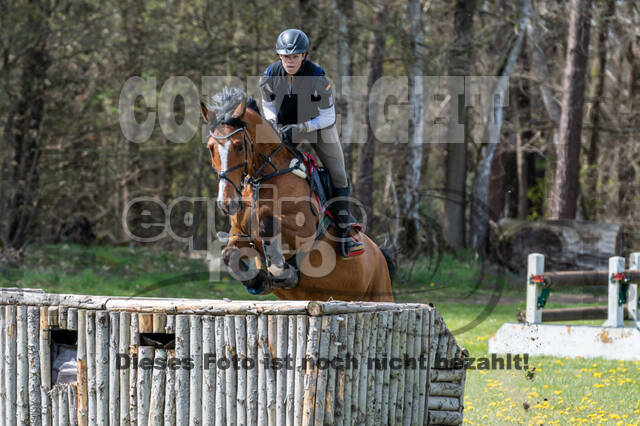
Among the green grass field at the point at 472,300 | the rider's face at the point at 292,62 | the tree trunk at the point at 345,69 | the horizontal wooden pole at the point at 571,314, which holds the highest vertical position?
the tree trunk at the point at 345,69

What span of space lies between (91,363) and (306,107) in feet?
8.51

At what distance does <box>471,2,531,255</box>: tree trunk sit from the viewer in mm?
17703

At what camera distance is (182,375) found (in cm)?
411

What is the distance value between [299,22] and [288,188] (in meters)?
10.3

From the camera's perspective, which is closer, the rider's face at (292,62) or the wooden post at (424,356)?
the wooden post at (424,356)

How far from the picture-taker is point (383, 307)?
4.49 meters

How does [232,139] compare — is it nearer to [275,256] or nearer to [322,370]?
[275,256]

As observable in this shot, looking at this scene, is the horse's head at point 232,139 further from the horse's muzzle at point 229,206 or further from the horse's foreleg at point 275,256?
the horse's foreleg at point 275,256

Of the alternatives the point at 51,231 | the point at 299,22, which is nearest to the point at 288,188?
the point at 299,22

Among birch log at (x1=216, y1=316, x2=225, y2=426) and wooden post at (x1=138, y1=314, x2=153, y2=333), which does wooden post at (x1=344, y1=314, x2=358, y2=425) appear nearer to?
birch log at (x1=216, y1=316, x2=225, y2=426)

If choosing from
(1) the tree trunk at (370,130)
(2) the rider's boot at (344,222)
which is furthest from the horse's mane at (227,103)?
(1) the tree trunk at (370,130)

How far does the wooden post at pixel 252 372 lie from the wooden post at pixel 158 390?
47 cm

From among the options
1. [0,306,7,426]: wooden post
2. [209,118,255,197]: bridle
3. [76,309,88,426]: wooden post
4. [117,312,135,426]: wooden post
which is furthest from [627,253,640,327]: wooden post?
[0,306,7,426]: wooden post

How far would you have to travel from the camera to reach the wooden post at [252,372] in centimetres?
402
